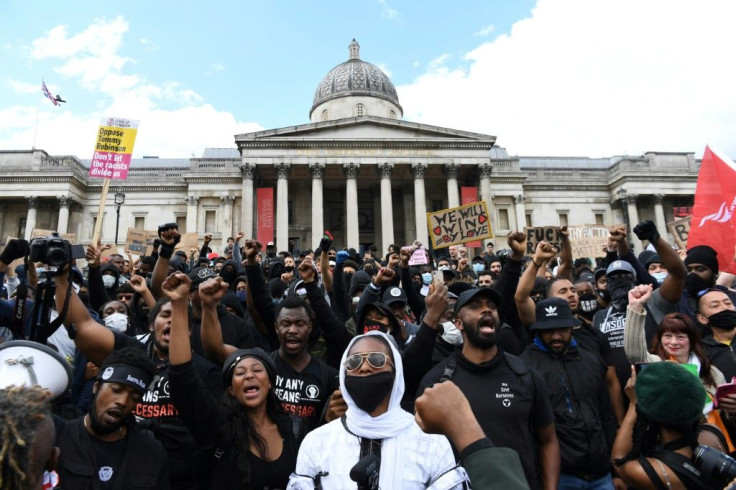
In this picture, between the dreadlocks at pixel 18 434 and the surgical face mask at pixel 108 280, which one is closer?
the dreadlocks at pixel 18 434

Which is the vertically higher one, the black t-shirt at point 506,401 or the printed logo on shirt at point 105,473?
the black t-shirt at point 506,401

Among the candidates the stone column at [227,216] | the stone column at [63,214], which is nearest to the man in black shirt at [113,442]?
the stone column at [227,216]

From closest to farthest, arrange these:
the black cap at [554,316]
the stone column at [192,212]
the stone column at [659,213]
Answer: the black cap at [554,316] → the stone column at [192,212] → the stone column at [659,213]

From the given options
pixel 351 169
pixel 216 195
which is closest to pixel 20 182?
pixel 216 195

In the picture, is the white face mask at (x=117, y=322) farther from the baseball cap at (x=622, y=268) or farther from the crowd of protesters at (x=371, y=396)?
the baseball cap at (x=622, y=268)

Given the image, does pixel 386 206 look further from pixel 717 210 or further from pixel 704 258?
pixel 704 258

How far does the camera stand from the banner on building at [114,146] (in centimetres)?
1405

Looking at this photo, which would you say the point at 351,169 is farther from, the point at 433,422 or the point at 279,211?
the point at 433,422

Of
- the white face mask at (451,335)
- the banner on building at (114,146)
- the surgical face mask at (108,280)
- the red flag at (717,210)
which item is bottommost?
the white face mask at (451,335)

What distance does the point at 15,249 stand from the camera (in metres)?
3.89

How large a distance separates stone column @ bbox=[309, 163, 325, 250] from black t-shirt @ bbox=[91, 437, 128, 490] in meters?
30.8

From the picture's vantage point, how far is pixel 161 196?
41438 mm

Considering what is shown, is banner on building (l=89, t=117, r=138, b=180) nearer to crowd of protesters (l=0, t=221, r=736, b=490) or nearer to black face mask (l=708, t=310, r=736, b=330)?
crowd of protesters (l=0, t=221, r=736, b=490)

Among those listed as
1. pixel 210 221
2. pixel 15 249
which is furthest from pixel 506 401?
pixel 210 221
